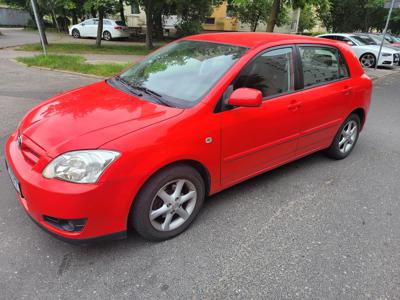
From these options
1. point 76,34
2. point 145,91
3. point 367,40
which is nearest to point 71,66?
point 145,91

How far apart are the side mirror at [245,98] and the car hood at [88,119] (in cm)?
47

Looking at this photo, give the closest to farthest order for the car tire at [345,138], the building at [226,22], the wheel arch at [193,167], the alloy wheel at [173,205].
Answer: the wheel arch at [193,167]
the alloy wheel at [173,205]
the car tire at [345,138]
the building at [226,22]

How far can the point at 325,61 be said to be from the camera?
3.84 m

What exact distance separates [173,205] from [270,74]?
161cm

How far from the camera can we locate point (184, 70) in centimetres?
309

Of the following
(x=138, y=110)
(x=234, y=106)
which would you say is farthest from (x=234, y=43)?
(x=138, y=110)

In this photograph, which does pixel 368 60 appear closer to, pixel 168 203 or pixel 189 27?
pixel 189 27

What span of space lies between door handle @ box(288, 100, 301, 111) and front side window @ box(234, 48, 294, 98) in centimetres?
14

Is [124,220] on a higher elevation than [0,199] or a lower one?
higher

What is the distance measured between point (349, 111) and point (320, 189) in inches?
47.7

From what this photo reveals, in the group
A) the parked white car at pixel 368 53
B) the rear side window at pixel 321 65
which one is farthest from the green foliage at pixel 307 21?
the rear side window at pixel 321 65

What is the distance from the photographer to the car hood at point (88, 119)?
2.27m

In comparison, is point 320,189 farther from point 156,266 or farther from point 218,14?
point 218,14

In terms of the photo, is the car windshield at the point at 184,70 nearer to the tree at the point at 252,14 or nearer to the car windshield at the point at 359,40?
the car windshield at the point at 359,40
